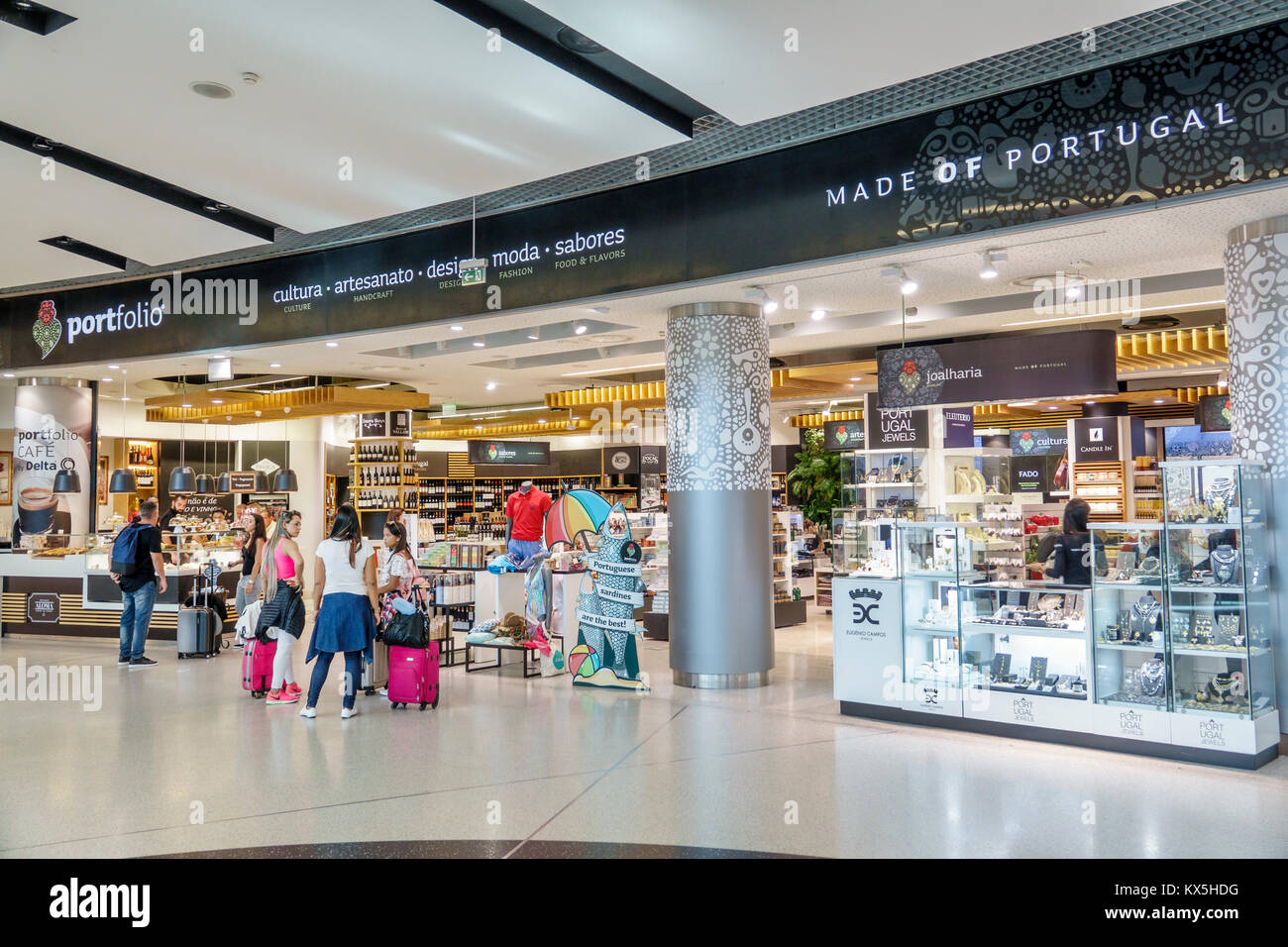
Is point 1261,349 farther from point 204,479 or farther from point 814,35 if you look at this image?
point 204,479

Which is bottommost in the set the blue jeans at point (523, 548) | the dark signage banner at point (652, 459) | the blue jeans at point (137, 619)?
the blue jeans at point (137, 619)

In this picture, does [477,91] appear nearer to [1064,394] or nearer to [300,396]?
Answer: [1064,394]

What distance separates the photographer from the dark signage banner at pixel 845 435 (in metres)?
13.9

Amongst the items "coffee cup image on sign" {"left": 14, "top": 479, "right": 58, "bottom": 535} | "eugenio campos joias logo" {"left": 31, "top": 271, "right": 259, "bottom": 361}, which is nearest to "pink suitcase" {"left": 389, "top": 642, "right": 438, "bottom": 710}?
"eugenio campos joias logo" {"left": 31, "top": 271, "right": 259, "bottom": 361}

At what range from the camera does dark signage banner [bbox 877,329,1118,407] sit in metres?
8.51


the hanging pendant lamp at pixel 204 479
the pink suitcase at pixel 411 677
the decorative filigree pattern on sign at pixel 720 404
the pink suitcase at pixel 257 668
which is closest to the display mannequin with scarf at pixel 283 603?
the pink suitcase at pixel 257 668

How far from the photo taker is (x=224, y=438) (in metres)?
18.5

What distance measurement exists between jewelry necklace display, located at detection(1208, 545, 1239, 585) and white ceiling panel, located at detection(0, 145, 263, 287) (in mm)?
8056

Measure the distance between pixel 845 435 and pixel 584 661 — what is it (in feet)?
23.4

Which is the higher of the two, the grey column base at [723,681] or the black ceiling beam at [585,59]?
the black ceiling beam at [585,59]

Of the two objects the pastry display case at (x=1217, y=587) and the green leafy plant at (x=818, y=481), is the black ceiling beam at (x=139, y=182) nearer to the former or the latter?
the pastry display case at (x=1217, y=587)

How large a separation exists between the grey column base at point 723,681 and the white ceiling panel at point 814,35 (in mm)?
4666
